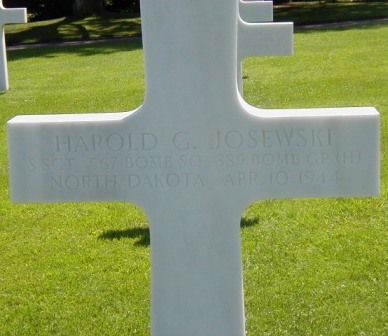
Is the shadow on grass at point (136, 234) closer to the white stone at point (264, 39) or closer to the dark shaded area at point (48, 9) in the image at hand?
the white stone at point (264, 39)

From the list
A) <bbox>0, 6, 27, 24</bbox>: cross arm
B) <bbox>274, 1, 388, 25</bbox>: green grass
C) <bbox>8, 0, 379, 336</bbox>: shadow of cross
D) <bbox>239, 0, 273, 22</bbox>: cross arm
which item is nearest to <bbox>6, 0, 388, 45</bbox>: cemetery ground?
<bbox>274, 1, 388, 25</bbox>: green grass

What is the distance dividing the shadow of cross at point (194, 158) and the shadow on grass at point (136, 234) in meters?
2.58

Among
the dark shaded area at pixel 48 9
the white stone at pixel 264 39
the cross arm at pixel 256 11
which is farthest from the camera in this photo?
the dark shaded area at pixel 48 9

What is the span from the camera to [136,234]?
644cm

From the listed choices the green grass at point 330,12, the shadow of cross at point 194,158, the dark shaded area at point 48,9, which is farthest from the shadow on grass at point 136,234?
the dark shaded area at point 48,9

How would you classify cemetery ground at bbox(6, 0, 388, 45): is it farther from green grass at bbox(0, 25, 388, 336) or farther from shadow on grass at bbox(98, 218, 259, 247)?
shadow on grass at bbox(98, 218, 259, 247)

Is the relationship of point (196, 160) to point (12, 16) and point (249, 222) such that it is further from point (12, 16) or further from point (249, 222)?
point (12, 16)

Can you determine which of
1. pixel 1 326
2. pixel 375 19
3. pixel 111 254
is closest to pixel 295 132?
pixel 1 326

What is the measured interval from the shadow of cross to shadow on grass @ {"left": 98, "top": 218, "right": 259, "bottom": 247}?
2.58m

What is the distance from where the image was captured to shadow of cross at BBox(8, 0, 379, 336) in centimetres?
343

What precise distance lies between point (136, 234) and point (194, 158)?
2.96m

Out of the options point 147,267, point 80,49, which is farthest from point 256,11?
point 80,49

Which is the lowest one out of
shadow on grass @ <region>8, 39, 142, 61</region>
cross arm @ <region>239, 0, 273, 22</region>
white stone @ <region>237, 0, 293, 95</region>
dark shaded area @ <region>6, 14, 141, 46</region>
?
dark shaded area @ <region>6, 14, 141, 46</region>

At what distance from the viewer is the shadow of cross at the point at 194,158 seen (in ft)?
11.3
